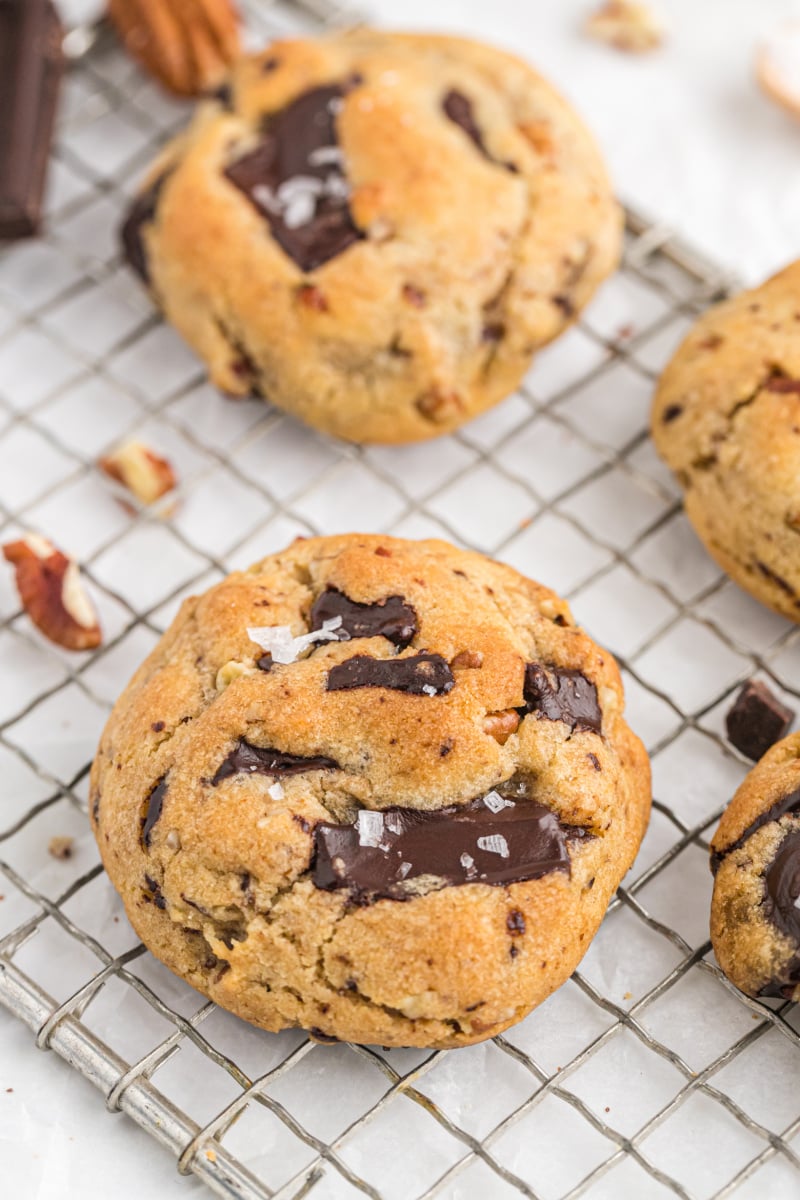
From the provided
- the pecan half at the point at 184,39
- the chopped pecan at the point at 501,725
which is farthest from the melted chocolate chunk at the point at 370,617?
the pecan half at the point at 184,39

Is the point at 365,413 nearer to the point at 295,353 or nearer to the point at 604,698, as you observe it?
the point at 295,353

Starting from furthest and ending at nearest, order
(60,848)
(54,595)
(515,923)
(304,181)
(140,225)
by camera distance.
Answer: (140,225), (304,181), (54,595), (60,848), (515,923)

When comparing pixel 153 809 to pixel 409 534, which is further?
pixel 409 534

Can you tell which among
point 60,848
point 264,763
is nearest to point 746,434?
point 264,763

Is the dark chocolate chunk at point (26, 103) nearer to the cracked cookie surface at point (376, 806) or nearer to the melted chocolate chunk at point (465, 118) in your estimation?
the melted chocolate chunk at point (465, 118)

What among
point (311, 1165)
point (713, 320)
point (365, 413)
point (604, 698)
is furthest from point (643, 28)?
point (311, 1165)

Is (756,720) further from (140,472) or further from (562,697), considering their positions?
(140,472)

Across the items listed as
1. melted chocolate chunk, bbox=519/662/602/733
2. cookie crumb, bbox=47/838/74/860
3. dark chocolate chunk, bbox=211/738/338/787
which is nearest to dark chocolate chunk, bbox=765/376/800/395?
melted chocolate chunk, bbox=519/662/602/733
